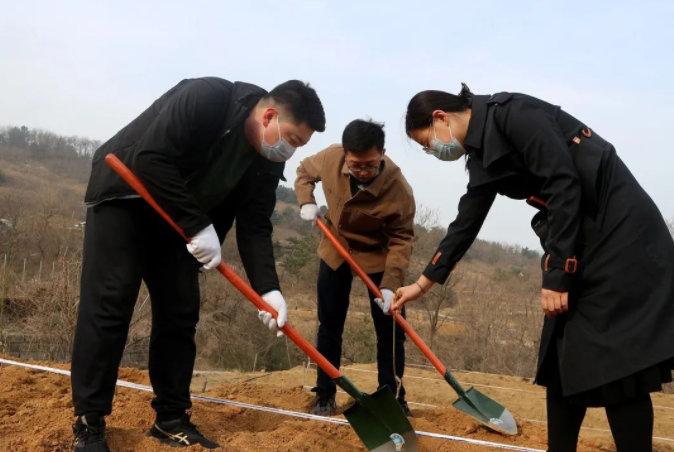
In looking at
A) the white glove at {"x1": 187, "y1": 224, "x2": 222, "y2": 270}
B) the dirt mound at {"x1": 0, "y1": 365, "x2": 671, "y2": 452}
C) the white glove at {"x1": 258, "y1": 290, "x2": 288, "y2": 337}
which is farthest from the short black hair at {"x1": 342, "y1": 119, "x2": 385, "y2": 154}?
the dirt mound at {"x1": 0, "y1": 365, "x2": 671, "y2": 452}

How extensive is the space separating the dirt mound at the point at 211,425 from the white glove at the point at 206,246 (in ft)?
2.68

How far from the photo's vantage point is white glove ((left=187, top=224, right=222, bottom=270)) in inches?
96.3

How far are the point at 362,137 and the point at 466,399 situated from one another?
1.67 m

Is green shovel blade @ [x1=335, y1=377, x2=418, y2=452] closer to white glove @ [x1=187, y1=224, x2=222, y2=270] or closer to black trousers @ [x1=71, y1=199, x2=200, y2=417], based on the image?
black trousers @ [x1=71, y1=199, x2=200, y2=417]

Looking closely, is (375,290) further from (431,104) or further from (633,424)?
(633,424)

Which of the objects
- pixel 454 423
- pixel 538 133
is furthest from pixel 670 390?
pixel 538 133

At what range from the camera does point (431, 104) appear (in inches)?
98.2

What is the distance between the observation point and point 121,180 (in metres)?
2.47

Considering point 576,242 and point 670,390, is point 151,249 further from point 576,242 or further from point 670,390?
point 670,390

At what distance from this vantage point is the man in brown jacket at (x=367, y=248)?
3.76 meters

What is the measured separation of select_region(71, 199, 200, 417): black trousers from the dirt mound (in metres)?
0.22

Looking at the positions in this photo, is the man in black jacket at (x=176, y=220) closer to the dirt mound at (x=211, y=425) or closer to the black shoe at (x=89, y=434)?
the black shoe at (x=89, y=434)

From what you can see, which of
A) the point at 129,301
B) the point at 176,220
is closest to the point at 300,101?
the point at 176,220

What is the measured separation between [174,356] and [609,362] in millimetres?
1795
